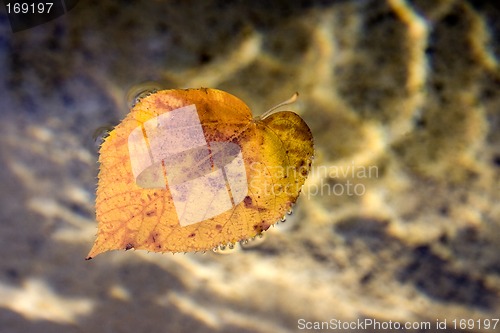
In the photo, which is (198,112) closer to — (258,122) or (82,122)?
(258,122)

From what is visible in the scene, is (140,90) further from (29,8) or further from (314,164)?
(314,164)

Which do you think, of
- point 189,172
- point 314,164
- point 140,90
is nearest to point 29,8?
point 140,90

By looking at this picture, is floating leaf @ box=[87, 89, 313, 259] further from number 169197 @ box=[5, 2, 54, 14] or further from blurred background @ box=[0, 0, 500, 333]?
number 169197 @ box=[5, 2, 54, 14]

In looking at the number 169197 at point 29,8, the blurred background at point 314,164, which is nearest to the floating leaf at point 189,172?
the blurred background at point 314,164

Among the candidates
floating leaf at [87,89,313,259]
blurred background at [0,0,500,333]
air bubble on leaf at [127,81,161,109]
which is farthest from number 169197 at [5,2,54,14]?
floating leaf at [87,89,313,259]

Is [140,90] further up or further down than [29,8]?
further down

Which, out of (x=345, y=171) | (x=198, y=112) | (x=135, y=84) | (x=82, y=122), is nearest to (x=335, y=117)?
(x=345, y=171)
